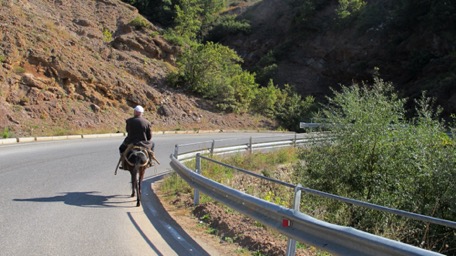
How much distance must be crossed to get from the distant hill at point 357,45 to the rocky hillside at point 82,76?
48.5ft

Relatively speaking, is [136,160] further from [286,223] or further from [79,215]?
[286,223]

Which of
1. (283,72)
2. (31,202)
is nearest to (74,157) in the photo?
(31,202)

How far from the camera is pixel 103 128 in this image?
2700cm

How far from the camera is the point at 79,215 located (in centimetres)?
780

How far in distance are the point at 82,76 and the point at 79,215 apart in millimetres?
22684

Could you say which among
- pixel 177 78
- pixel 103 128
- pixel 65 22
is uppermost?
pixel 65 22

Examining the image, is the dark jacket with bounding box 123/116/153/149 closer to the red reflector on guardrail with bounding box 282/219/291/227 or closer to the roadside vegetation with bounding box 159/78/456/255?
the roadside vegetation with bounding box 159/78/456/255

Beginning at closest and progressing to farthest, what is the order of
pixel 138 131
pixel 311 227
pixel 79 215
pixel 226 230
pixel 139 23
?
pixel 311 227 < pixel 226 230 < pixel 79 215 < pixel 138 131 < pixel 139 23

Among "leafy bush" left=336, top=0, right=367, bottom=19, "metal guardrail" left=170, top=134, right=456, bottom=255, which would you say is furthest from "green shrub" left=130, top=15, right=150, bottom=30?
"metal guardrail" left=170, top=134, right=456, bottom=255

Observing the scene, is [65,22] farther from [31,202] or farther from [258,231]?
[258,231]

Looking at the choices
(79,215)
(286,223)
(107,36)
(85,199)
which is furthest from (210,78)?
(286,223)

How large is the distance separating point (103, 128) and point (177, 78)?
44.3 feet

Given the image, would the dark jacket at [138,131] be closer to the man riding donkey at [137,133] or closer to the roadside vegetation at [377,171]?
the man riding donkey at [137,133]

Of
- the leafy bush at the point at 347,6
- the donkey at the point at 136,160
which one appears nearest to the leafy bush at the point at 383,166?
the donkey at the point at 136,160
